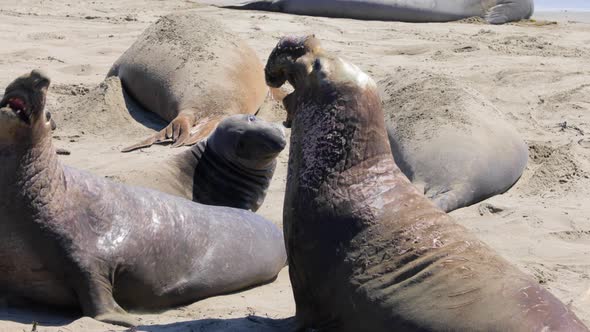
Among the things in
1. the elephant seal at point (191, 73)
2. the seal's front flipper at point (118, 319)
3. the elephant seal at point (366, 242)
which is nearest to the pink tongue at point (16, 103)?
the seal's front flipper at point (118, 319)

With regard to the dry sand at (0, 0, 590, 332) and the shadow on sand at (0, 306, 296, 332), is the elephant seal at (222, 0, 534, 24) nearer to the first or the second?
the dry sand at (0, 0, 590, 332)

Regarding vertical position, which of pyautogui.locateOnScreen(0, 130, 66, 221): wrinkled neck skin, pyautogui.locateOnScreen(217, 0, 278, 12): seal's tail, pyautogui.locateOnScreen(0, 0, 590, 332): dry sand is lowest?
pyautogui.locateOnScreen(217, 0, 278, 12): seal's tail

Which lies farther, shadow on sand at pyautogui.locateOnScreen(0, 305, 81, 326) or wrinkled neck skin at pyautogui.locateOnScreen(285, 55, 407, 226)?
shadow on sand at pyautogui.locateOnScreen(0, 305, 81, 326)

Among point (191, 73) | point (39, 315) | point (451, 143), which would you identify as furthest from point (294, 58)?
point (191, 73)

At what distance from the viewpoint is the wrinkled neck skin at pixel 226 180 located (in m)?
5.82

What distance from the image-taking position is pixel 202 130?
705 centimetres

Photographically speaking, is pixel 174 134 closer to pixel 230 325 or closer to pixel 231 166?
pixel 231 166

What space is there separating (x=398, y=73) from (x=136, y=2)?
612 centimetres

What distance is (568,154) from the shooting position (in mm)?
6562

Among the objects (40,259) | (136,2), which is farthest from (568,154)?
(136,2)

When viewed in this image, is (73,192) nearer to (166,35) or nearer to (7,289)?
(7,289)

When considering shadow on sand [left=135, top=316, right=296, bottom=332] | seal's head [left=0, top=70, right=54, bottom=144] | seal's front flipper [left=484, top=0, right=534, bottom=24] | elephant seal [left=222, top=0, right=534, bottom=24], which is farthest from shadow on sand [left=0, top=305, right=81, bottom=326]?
seal's front flipper [left=484, top=0, right=534, bottom=24]

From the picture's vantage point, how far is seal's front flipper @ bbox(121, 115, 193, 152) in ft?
22.3

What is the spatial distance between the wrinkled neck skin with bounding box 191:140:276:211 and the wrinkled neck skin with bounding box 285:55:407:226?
2.15 meters
